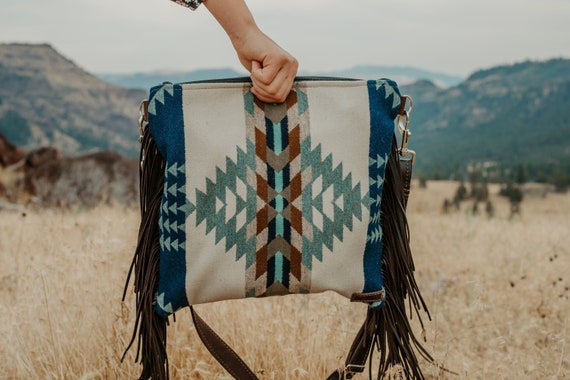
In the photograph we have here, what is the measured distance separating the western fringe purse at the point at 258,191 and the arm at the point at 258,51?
0.20 ft

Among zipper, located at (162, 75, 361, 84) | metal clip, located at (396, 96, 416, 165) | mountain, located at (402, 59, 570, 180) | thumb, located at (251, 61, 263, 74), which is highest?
mountain, located at (402, 59, 570, 180)

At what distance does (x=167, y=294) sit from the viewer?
1.85 m

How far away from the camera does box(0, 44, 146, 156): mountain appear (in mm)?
103062

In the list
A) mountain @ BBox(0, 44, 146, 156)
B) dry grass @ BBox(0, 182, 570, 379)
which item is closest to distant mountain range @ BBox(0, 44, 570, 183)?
mountain @ BBox(0, 44, 146, 156)

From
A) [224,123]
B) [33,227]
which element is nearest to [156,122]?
[224,123]

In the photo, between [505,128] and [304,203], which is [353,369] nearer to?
[304,203]

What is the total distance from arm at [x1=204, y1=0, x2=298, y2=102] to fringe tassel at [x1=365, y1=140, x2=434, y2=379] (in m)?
0.48

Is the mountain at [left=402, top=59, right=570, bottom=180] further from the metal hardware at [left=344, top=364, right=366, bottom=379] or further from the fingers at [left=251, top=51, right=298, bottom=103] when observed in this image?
the fingers at [left=251, top=51, right=298, bottom=103]

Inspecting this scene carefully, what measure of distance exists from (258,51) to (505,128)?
153 m

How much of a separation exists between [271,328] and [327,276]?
0.95 metres

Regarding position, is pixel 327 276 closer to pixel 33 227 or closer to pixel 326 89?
pixel 326 89

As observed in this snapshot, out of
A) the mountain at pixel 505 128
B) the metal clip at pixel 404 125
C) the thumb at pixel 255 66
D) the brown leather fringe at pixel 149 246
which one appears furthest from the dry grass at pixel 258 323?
the mountain at pixel 505 128

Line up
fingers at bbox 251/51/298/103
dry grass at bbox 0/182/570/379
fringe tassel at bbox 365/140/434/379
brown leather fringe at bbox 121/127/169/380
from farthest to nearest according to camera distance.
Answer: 1. dry grass at bbox 0/182/570/379
2. fringe tassel at bbox 365/140/434/379
3. brown leather fringe at bbox 121/127/169/380
4. fingers at bbox 251/51/298/103

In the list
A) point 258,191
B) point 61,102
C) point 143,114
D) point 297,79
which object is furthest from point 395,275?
point 61,102
